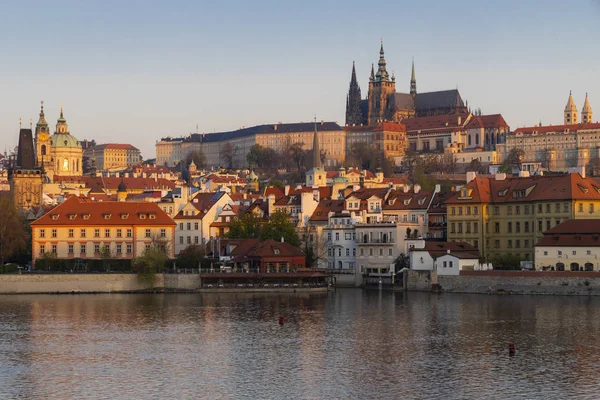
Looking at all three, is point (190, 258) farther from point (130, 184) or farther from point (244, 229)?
point (130, 184)

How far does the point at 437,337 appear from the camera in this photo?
170 feet

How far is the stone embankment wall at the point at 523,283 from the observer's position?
7062cm

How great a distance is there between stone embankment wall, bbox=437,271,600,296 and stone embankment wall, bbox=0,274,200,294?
17290 millimetres

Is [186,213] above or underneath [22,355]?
above

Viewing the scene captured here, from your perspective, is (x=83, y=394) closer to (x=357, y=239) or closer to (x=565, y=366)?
(x=565, y=366)

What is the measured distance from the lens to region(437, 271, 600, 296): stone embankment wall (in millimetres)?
70625

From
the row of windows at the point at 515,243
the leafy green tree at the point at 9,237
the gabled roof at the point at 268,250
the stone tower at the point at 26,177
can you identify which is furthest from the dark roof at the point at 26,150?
the row of windows at the point at 515,243

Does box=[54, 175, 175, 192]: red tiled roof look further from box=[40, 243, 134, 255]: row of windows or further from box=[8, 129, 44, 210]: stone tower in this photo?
box=[40, 243, 134, 255]: row of windows

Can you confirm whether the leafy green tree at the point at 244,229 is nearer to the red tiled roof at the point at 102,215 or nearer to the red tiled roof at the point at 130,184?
the red tiled roof at the point at 102,215

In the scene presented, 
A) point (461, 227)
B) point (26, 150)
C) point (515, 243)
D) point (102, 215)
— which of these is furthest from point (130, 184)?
point (515, 243)

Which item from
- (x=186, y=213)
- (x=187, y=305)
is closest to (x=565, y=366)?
(x=187, y=305)

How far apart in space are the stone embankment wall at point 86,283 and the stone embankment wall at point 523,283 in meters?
17.3

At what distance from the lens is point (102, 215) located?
3423 inches

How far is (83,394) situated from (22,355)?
30.2ft
